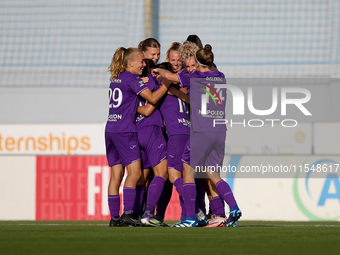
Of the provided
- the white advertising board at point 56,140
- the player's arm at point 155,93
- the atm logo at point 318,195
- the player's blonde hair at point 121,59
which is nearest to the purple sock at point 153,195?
the player's arm at point 155,93

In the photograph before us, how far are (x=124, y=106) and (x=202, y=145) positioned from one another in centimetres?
66

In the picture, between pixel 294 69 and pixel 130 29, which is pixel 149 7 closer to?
pixel 130 29

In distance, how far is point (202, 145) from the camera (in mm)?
4121

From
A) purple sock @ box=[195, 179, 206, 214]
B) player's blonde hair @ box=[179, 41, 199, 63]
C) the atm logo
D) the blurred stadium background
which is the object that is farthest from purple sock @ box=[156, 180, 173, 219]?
the blurred stadium background

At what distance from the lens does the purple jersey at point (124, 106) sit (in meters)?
4.26

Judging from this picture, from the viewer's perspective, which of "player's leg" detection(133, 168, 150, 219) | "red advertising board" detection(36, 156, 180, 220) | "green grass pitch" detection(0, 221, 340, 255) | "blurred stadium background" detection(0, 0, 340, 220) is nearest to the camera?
"green grass pitch" detection(0, 221, 340, 255)

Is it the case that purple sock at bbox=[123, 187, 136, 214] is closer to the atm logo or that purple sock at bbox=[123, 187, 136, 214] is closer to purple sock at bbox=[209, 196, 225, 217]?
purple sock at bbox=[209, 196, 225, 217]

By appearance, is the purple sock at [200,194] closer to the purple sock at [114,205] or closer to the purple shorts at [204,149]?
the purple shorts at [204,149]

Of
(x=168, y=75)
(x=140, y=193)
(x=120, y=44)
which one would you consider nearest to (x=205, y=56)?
(x=168, y=75)

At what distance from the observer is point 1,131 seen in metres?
10.3

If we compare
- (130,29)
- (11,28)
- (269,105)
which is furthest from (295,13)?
(11,28)

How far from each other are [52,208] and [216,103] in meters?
3.38

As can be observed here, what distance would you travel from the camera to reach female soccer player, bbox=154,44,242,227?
407cm

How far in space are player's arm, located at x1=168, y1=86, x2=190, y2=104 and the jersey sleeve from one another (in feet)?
0.68
